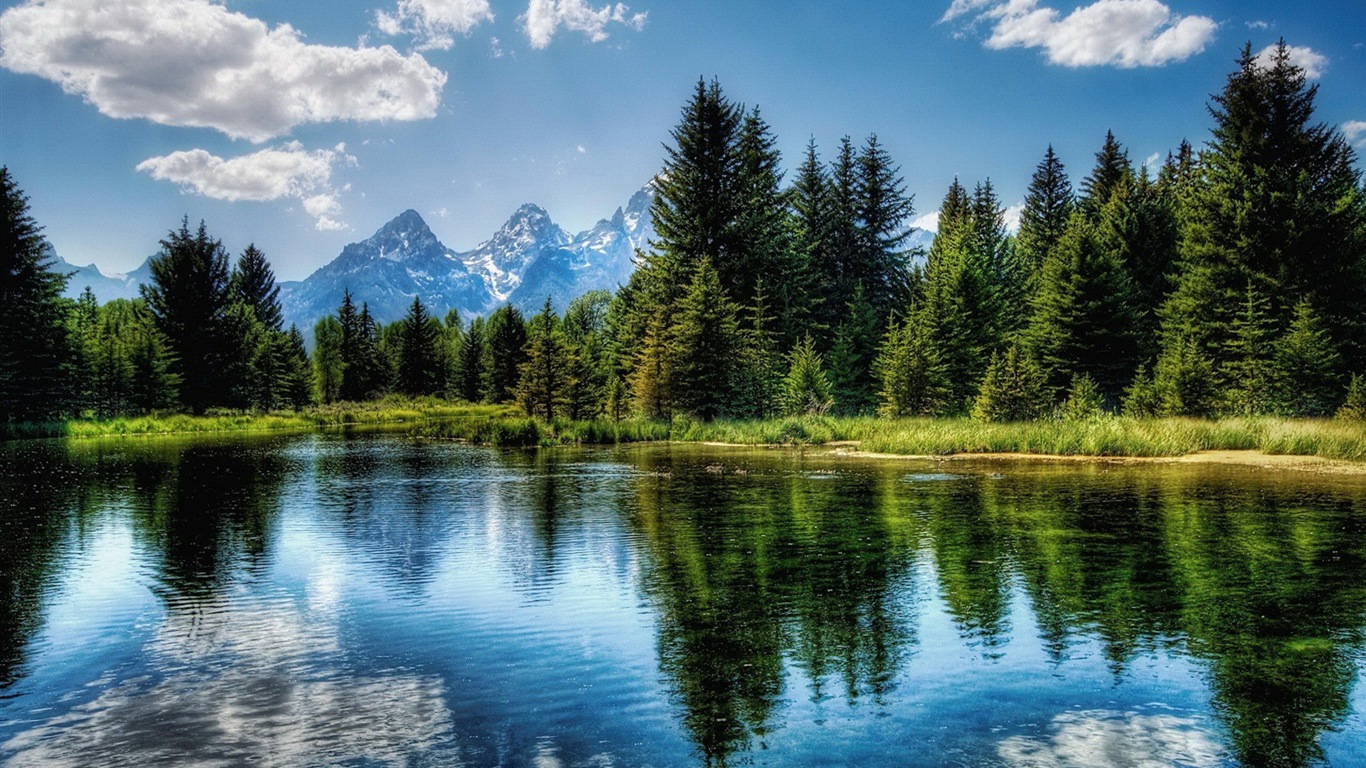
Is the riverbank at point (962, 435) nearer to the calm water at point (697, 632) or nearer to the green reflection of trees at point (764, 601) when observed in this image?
the calm water at point (697, 632)

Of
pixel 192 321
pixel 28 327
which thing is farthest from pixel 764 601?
pixel 192 321

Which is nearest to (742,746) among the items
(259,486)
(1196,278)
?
(259,486)

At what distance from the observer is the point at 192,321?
67125mm

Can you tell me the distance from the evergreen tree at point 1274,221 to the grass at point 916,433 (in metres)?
14.1

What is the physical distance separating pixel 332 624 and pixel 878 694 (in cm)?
648

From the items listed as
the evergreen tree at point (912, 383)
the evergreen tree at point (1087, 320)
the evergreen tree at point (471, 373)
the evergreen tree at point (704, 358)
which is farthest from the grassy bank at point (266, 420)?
the evergreen tree at point (1087, 320)

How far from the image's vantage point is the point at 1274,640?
8.79 m

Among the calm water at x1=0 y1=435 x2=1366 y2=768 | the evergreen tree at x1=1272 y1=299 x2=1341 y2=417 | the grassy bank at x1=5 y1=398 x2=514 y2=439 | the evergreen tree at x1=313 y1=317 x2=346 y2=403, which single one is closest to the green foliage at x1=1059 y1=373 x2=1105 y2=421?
the evergreen tree at x1=1272 y1=299 x2=1341 y2=417

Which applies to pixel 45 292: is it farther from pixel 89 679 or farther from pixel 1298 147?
pixel 1298 147

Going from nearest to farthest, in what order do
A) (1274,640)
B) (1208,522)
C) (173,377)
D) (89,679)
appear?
(89,679)
(1274,640)
(1208,522)
(173,377)

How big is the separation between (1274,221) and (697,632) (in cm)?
4619

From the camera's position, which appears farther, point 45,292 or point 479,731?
point 45,292

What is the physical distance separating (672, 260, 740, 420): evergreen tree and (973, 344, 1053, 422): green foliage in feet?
52.4

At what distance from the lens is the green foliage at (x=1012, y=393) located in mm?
36406
